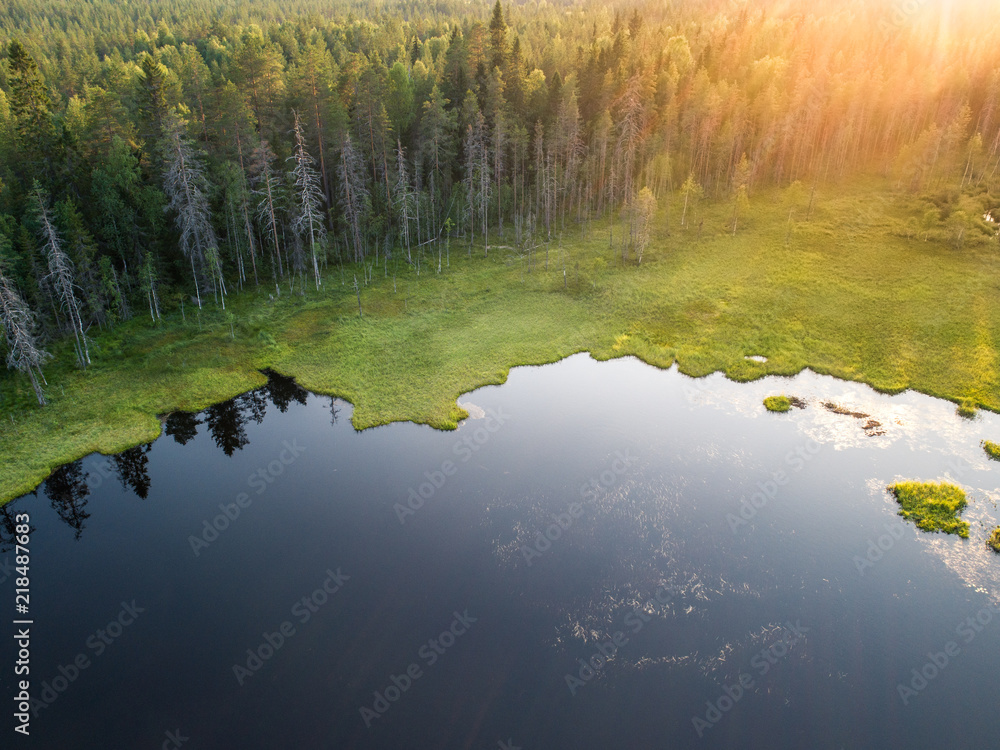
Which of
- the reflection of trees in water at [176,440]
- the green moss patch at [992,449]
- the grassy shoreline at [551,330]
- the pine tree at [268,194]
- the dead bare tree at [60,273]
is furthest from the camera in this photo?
the pine tree at [268,194]

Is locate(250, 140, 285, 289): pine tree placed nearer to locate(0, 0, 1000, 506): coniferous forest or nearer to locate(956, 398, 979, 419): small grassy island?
locate(0, 0, 1000, 506): coniferous forest

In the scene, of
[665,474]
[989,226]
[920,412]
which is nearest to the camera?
[665,474]

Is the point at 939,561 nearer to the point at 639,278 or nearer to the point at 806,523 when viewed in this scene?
the point at 806,523

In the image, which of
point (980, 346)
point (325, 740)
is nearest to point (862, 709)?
point (325, 740)

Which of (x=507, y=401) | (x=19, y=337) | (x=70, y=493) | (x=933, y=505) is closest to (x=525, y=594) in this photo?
(x=507, y=401)

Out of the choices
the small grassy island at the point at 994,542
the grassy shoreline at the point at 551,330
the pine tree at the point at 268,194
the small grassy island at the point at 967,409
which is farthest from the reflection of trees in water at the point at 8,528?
the small grassy island at the point at 967,409

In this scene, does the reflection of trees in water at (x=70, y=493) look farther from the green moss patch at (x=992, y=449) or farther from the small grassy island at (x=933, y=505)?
the green moss patch at (x=992, y=449)
